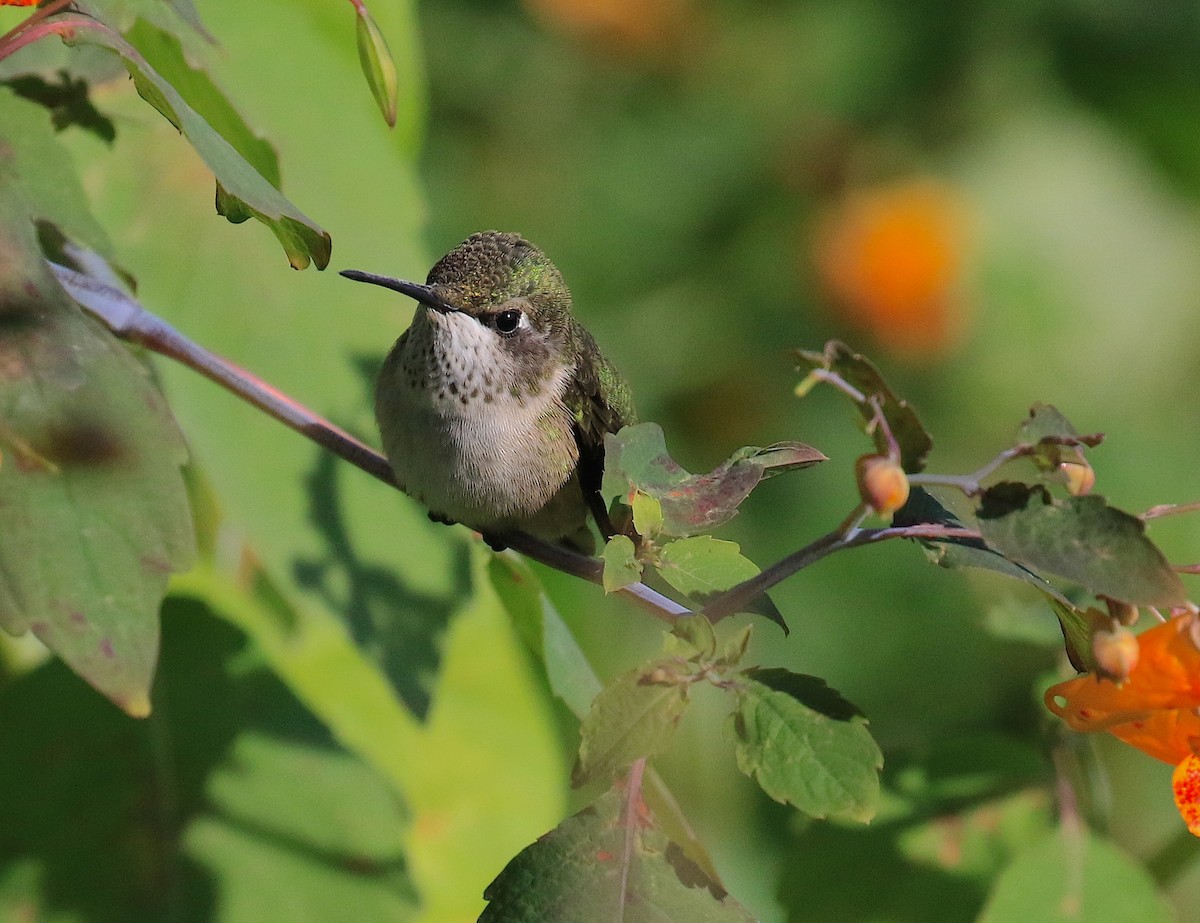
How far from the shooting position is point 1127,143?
577 cm

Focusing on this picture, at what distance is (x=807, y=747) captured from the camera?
1.29m

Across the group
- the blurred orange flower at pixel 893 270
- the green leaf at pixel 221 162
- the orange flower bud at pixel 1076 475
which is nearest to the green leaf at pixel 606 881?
the orange flower bud at pixel 1076 475

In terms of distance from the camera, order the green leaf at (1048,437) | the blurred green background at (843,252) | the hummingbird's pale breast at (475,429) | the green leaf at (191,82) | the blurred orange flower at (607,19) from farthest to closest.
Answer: the blurred orange flower at (607,19) < the blurred green background at (843,252) < the hummingbird's pale breast at (475,429) < the green leaf at (191,82) < the green leaf at (1048,437)

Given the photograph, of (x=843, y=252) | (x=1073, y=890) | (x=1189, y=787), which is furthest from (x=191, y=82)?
(x=843, y=252)

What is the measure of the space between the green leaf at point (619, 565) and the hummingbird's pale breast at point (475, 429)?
70 centimetres

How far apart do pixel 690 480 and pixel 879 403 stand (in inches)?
7.9

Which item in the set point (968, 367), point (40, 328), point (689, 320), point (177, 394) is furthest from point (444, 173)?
point (40, 328)

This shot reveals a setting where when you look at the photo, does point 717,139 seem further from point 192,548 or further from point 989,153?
point 192,548

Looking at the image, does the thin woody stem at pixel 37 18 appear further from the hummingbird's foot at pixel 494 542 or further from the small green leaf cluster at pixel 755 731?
the hummingbird's foot at pixel 494 542

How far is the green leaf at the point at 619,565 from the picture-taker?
1294mm

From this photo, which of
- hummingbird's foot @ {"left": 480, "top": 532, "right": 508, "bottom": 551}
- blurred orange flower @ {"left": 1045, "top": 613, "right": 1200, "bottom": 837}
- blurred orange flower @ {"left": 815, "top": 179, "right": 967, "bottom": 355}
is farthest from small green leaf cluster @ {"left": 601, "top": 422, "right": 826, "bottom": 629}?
blurred orange flower @ {"left": 815, "top": 179, "right": 967, "bottom": 355}

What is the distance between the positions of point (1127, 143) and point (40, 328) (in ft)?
17.5

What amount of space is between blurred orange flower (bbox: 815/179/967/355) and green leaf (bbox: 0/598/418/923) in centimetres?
362

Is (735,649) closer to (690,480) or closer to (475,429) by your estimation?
(690,480)
